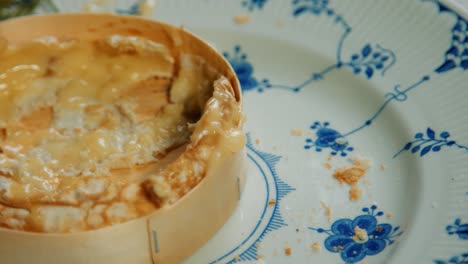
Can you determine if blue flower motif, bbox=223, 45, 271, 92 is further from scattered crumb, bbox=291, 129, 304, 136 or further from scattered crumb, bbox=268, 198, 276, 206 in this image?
scattered crumb, bbox=268, 198, 276, 206

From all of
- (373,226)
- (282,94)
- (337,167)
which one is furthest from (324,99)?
(373,226)

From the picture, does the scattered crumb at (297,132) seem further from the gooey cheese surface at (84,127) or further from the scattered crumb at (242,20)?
the scattered crumb at (242,20)

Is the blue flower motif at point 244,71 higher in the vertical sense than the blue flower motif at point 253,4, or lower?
lower

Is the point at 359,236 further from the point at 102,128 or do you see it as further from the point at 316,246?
the point at 102,128

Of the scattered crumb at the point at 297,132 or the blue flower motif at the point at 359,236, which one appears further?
the scattered crumb at the point at 297,132

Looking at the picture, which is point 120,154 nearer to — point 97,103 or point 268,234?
point 97,103

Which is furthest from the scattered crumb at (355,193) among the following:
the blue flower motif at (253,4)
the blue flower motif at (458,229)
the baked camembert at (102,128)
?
the blue flower motif at (253,4)

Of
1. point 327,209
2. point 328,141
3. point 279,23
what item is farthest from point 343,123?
point 279,23

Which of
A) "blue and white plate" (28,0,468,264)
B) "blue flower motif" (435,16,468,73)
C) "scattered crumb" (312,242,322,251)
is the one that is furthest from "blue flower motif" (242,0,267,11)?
"scattered crumb" (312,242,322,251)

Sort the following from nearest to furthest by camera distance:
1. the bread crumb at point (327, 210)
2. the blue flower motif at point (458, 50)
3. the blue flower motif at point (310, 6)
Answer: the bread crumb at point (327, 210) < the blue flower motif at point (458, 50) < the blue flower motif at point (310, 6)
